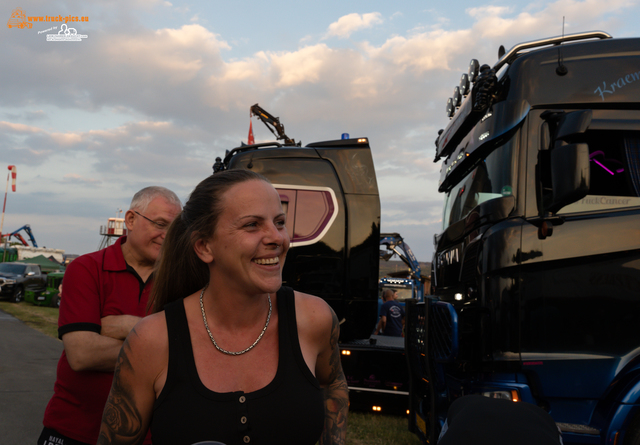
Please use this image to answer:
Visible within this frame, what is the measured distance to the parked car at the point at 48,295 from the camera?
915 inches

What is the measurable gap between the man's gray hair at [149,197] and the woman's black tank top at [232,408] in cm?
117

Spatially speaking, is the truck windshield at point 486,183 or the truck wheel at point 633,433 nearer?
the truck wheel at point 633,433

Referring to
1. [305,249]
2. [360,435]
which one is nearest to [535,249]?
[305,249]

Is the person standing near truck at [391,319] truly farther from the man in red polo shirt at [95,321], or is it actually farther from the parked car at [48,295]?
the parked car at [48,295]

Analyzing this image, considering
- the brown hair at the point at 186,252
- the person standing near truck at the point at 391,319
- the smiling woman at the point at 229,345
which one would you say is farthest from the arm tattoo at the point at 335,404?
the person standing near truck at the point at 391,319

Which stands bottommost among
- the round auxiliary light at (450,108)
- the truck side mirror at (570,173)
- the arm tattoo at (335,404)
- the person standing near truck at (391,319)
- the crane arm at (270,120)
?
the person standing near truck at (391,319)

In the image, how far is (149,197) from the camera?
2771mm

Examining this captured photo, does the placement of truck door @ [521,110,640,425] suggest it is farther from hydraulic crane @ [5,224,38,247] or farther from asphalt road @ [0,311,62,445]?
hydraulic crane @ [5,224,38,247]

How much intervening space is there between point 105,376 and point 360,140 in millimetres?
4375

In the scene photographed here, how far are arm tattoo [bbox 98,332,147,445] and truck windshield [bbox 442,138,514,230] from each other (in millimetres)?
2681

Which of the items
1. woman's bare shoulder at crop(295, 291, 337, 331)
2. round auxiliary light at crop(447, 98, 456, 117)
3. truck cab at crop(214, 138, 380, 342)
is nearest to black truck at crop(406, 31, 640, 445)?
round auxiliary light at crop(447, 98, 456, 117)

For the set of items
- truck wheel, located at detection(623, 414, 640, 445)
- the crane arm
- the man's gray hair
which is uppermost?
the crane arm

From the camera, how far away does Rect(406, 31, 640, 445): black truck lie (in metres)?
2.99

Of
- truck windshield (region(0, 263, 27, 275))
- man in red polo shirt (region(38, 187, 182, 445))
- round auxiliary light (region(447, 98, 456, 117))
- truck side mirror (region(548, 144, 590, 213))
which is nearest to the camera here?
man in red polo shirt (region(38, 187, 182, 445))
